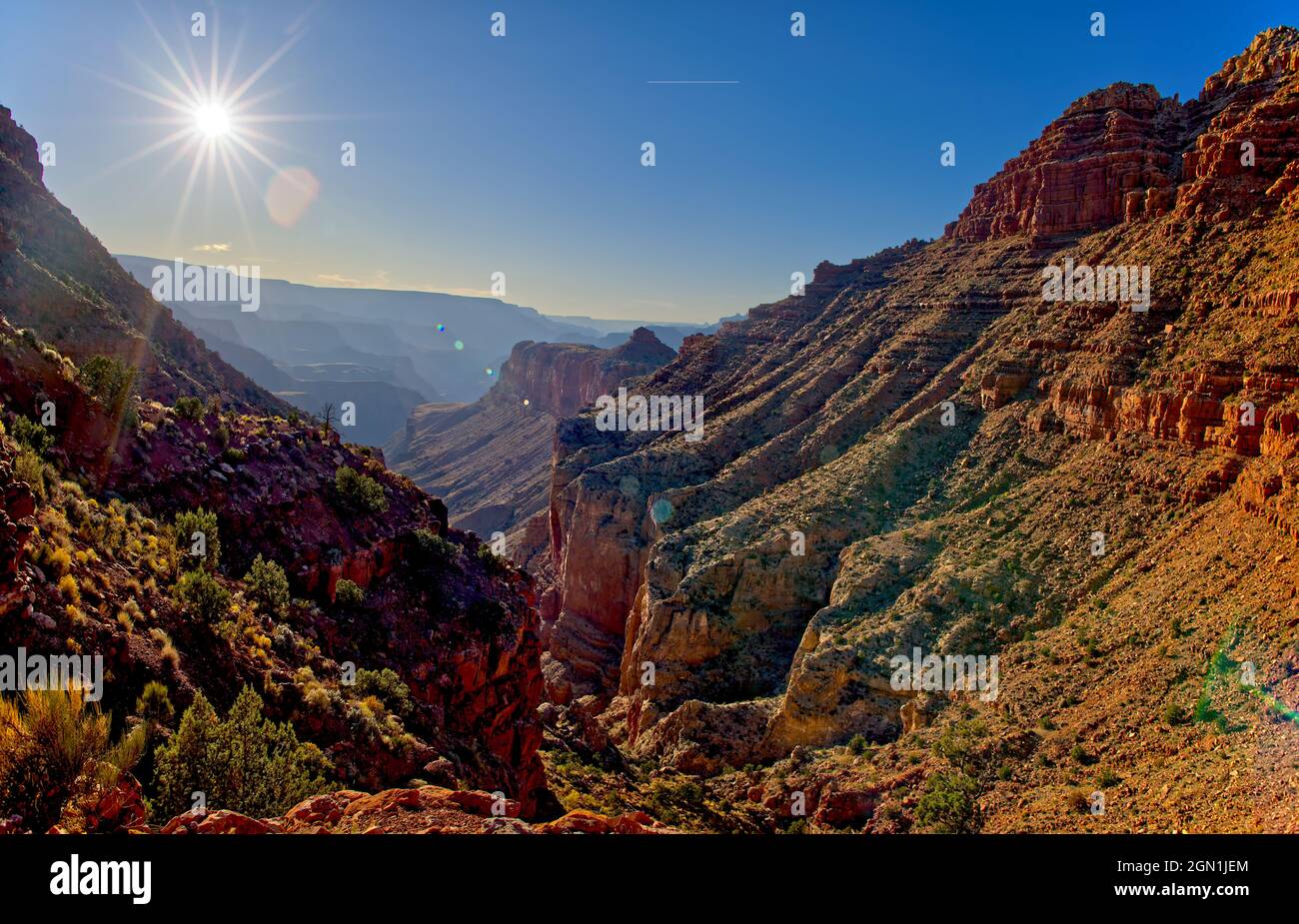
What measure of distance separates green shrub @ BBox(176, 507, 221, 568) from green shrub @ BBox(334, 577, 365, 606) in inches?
149

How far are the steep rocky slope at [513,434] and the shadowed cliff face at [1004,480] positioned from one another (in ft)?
185

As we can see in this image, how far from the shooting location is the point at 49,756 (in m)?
9.36

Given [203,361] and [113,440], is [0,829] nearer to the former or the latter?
[113,440]

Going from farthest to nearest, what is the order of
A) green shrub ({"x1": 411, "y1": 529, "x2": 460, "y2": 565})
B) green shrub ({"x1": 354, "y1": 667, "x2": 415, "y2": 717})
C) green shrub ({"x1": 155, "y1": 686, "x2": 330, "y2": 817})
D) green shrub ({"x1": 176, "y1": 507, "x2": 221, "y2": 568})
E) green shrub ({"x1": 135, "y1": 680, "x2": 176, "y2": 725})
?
green shrub ({"x1": 411, "y1": 529, "x2": 460, "y2": 565}), green shrub ({"x1": 354, "y1": 667, "x2": 415, "y2": 717}), green shrub ({"x1": 176, "y1": 507, "x2": 221, "y2": 568}), green shrub ({"x1": 135, "y1": 680, "x2": 176, "y2": 725}), green shrub ({"x1": 155, "y1": 686, "x2": 330, "y2": 817})

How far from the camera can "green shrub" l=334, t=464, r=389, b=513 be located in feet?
83.3

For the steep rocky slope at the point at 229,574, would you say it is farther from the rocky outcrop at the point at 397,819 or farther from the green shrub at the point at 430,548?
the rocky outcrop at the point at 397,819

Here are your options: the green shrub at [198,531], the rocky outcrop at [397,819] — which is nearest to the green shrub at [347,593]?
the green shrub at [198,531]

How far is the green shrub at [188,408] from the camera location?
2312 cm

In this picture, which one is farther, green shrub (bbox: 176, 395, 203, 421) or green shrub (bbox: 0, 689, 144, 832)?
green shrub (bbox: 176, 395, 203, 421)

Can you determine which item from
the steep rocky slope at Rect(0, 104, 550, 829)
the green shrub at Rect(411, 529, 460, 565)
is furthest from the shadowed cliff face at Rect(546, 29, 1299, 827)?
the green shrub at Rect(411, 529, 460, 565)

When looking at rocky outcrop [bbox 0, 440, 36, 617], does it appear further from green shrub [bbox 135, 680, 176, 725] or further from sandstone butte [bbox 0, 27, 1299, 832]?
green shrub [bbox 135, 680, 176, 725]

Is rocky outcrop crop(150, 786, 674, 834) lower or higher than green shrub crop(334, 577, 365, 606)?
lower

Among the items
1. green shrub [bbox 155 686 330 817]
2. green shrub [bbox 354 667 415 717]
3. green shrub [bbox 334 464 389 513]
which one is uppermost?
green shrub [bbox 334 464 389 513]
